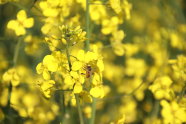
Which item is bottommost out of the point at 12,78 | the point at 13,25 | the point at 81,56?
the point at 12,78

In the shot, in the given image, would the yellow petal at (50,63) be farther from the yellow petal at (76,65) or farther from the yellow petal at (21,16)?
the yellow petal at (21,16)

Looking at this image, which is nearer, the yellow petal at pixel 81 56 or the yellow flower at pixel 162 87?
the yellow petal at pixel 81 56

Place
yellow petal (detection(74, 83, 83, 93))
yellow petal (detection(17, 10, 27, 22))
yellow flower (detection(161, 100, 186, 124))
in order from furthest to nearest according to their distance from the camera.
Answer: yellow petal (detection(17, 10, 27, 22)), yellow flower (detection(161, 100, 186, 124)), yellow petal (detection(74, 83, 83, 93))

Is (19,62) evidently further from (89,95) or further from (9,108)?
(89,95)

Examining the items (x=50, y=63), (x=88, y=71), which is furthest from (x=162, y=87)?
(x=50, y=63)

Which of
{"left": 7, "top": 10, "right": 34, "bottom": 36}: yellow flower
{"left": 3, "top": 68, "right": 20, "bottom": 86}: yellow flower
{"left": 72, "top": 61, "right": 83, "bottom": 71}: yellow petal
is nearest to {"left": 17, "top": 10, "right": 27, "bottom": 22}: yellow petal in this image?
{"left": 7, "top": 10, "right": 34, "bottom": 36}: yellow flower

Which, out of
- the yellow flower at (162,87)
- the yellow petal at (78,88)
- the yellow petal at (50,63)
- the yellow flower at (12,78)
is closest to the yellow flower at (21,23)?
the yellow flower at (12,78)

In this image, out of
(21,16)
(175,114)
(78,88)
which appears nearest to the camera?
(78,88)

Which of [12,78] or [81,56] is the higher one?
[81,56]

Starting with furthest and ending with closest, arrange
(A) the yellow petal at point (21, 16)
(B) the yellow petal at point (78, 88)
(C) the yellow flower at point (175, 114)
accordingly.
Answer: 1. (A) the yellow petal at point (21, 16)
2. (C) the yellow flower at point (175, 114)
3. (B) the yellow petal at point (78, 88)

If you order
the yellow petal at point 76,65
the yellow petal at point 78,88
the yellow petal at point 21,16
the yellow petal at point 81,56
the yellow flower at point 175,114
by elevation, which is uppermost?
the yellow petal at point 21,16

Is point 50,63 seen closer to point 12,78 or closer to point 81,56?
point 81,56

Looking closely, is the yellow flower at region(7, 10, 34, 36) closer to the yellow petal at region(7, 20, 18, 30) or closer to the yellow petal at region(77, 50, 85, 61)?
the yellow petal at region(7, 20, 18, 30)

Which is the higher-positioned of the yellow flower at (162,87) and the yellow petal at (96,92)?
the yellow petal at (96,92)
